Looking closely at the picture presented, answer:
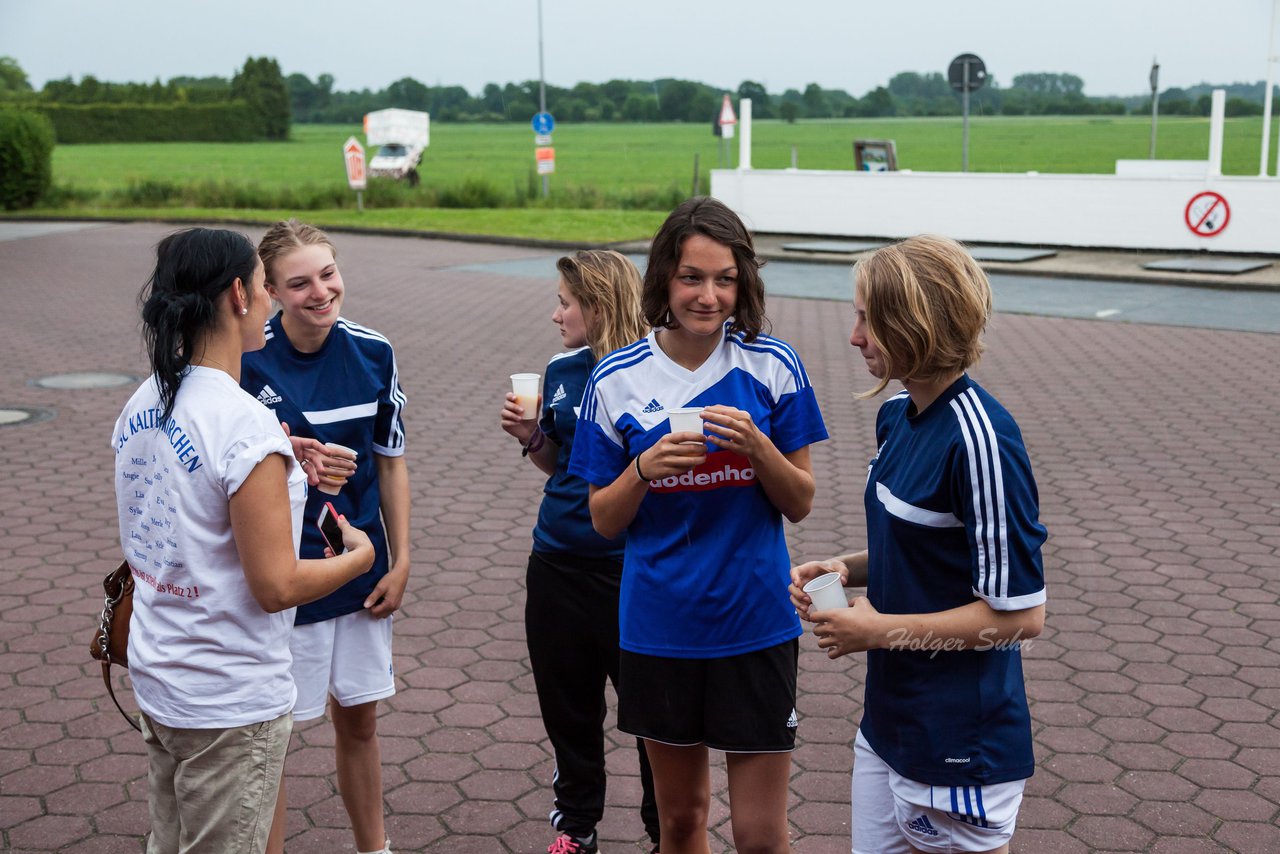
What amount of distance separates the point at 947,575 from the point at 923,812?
49 centimetres

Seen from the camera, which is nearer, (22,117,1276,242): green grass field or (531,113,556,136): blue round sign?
(22,117,1276,242): green grass field

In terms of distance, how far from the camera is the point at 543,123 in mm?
30953

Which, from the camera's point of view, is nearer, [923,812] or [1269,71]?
[923,812]

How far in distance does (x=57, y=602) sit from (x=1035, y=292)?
14221 mm

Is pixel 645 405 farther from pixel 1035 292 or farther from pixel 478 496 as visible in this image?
pixel 1035 292

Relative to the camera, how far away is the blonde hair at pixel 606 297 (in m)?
3.51

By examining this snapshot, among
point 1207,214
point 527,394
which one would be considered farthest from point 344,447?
point 1207,214

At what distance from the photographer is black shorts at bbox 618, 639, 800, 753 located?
296 cm

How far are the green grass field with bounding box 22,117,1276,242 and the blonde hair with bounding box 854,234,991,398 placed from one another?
21.1 metres

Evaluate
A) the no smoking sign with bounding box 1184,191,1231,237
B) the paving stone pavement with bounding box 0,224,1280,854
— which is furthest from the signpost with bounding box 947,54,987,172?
the paving stone pavement with bounding box 0,224,1280,854

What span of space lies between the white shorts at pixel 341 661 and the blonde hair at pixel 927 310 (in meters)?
1.75

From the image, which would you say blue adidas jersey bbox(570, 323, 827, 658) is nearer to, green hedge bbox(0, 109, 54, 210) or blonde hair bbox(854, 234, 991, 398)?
blonde hair bbox(854, 234, 991, 398)

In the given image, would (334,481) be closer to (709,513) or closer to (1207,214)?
(709,513)

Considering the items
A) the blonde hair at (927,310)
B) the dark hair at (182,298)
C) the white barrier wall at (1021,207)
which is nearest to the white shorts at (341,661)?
the dark hair at (182,298)
